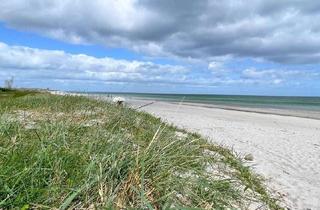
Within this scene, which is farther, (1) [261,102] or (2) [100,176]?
(1) [261,102]

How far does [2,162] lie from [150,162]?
4.44 ft

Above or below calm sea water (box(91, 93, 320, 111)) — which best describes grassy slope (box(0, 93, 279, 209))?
above

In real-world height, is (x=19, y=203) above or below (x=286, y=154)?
above

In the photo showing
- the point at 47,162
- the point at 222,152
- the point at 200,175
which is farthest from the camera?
the point at 222,152

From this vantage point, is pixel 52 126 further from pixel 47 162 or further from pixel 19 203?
pixel 19 203

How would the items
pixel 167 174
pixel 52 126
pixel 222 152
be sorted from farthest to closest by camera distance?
pixel 222 152 → pixel 52 126 → pixel 167 174

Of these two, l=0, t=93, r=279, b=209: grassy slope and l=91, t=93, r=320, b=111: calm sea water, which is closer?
l=0, t=93, r=279, b=209: grassy slope

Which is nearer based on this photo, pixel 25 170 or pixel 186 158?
pixel 25 170

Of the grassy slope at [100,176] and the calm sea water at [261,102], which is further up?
the grassy slope at [100,176]

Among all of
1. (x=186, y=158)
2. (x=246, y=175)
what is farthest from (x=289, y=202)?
(x=186, y=158)

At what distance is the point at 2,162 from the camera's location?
312cm

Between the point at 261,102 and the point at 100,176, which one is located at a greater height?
the point at 100,176

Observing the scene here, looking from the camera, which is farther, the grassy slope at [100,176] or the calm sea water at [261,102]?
the calm sea water at [261,102]

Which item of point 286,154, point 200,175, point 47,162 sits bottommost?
point 286,154
